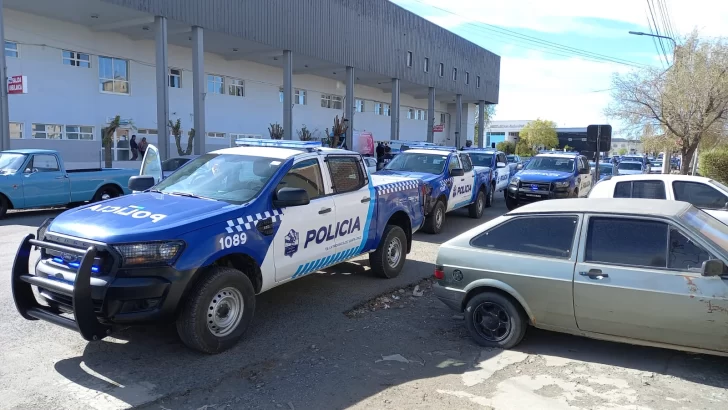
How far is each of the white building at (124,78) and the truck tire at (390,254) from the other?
1471cm

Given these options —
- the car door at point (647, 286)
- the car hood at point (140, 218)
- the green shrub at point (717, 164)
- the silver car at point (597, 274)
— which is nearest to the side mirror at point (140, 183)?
the car hood at point (140, 218)

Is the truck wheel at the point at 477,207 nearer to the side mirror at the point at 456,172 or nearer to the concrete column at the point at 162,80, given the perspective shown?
the side mirror at the point at 456,172

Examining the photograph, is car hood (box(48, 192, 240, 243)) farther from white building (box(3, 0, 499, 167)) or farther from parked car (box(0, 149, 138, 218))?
white building (box(3, 0, 499, 167))

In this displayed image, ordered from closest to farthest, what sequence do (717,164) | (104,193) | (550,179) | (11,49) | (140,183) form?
(140,183) → (104,193) → (550,179) → (11,49) → (717,164)

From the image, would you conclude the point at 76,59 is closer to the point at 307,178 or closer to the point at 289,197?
the point at 307,178

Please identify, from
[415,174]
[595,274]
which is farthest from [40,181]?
[595,274]

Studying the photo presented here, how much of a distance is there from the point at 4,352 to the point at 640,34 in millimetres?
24030

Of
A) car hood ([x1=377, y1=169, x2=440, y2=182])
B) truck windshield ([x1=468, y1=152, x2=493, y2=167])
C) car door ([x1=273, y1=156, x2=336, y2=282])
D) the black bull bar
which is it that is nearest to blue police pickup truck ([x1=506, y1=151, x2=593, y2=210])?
truck windshield ([x1=468, y1=152, x2=493, y2=167])

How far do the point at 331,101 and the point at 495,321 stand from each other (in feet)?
108

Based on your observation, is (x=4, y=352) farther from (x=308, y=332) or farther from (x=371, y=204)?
(x=371, y=204)

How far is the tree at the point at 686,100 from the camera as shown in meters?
20.5

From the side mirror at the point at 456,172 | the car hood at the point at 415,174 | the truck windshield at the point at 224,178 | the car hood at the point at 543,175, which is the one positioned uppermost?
the truck windshield at the point at 224,178

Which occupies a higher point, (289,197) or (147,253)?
(289,197)

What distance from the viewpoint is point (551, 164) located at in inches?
657
